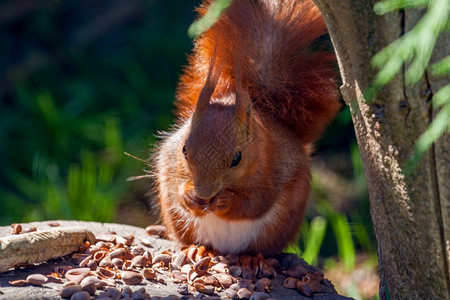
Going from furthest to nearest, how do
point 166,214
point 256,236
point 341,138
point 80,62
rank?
point 80,62 < point 341,138 < point 166,214 < point 256,236

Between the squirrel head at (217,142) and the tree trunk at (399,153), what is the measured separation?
359 mm

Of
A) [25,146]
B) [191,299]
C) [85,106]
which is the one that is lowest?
[191,299]

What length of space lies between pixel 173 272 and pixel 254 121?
427mm

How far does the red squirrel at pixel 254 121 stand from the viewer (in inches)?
58.2

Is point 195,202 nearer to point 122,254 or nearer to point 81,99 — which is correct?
point 122,254

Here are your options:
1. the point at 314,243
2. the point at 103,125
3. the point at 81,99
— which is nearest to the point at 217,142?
the point at 314,243

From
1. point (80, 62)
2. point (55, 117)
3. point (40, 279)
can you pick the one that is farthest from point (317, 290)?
point (80, 62)

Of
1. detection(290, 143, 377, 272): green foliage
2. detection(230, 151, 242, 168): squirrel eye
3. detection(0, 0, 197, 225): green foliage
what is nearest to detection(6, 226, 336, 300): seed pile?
detection(230, 151, 242, 168): squirrel eye

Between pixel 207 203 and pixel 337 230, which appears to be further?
pixel 337 230

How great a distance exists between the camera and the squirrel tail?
1.58 meters

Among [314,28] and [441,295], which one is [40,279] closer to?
[441,295]

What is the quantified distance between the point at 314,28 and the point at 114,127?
1.54m

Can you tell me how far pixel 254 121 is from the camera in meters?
1.53

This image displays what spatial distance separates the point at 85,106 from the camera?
127 inches
